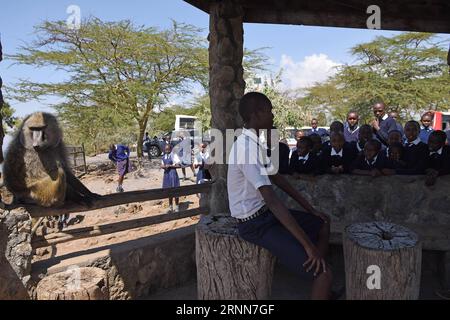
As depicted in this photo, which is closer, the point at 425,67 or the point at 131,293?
the point at 131,293

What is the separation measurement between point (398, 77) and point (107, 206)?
2038 centimetres

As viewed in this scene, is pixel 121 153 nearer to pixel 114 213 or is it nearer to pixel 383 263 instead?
pixel 114 213

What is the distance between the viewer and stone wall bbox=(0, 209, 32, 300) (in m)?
2.56

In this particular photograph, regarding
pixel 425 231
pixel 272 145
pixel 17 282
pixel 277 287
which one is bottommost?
pixel 277 287

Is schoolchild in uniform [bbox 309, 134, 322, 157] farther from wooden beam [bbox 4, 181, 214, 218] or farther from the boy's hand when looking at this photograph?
the boy's hand

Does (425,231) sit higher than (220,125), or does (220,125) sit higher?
(220,125)

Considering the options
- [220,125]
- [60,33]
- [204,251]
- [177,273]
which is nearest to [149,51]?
[60,33]

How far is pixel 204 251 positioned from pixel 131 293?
118 cm

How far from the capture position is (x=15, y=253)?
2.61m

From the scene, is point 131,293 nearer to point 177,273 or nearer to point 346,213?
point 177,273

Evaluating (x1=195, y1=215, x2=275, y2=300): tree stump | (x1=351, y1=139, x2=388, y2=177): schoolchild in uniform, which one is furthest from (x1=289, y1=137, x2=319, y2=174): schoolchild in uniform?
(x1=195, y1=215, x2=275, y2=300): tree stump

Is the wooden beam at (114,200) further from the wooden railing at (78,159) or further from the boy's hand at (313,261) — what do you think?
the wooden railing at (78,159)

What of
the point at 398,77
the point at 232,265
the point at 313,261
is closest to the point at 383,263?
the point at 313,261

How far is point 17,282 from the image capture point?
261cm
